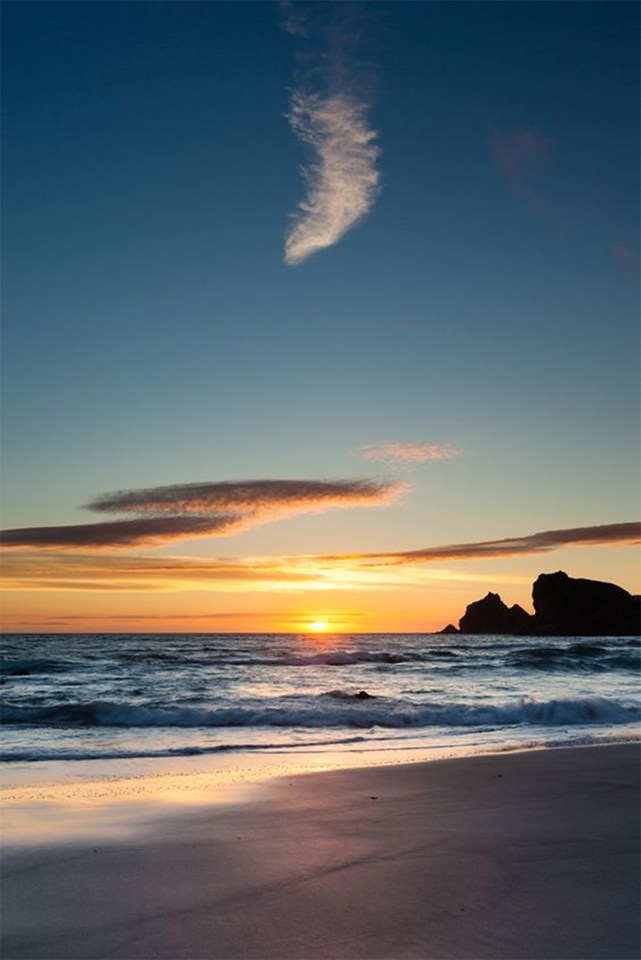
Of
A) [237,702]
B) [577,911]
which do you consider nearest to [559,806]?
[577,911]

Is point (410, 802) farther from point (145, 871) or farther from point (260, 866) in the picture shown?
point (145, 871)

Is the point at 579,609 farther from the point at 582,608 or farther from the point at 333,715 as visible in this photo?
the point at 333,715

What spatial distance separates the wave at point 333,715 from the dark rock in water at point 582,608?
366ft

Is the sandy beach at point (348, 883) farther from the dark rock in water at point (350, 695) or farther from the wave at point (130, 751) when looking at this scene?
the dark rock in water at point (350, 695)

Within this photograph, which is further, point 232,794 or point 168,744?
point 168,744

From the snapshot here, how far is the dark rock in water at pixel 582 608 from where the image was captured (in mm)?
123250

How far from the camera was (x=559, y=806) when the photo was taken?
276 inches

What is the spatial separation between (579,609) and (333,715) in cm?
11916

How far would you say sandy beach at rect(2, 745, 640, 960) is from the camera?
3719mm

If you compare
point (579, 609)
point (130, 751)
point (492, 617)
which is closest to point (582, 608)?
point (579, 609)

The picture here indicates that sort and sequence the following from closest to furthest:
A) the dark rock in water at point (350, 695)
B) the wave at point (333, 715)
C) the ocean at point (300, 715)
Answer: the ocean at point (300, 715), the wave at point (333, 715), the dark rock in water at point (350, 695)

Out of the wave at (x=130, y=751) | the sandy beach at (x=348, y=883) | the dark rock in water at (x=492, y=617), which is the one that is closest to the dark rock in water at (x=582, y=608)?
the dark rock in water at (x=492, y=617)

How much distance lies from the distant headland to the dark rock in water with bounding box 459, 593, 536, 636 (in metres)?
8.98

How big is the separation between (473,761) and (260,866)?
18.7 feet
